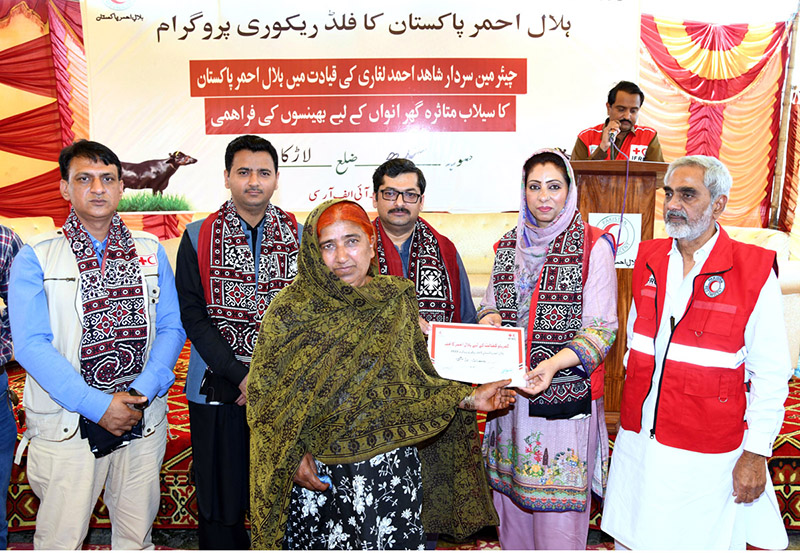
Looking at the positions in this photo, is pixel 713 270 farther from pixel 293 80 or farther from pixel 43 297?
pixel 293 80

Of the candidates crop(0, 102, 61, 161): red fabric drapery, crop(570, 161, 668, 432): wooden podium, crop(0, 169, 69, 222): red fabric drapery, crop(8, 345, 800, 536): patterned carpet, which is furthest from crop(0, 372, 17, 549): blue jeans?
crop(0, 102, 61, 161): red fabric drapery

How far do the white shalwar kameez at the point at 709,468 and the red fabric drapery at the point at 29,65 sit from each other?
287 inches

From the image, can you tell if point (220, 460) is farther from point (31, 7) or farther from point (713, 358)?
point (31, 7)

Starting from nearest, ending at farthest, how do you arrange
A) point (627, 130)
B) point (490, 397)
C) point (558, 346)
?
point (490, 397) < point (558, 346) < point (627, 130)

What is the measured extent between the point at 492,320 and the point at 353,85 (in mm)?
5204

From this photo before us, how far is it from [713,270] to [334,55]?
18.6 feet

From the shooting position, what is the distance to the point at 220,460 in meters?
2.09

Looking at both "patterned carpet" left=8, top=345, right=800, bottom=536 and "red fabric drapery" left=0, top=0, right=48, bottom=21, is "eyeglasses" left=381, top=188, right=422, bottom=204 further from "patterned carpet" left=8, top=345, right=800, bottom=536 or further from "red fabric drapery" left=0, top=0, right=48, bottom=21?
"red fabric drapery" left=0, top=0, right=48, bottom=21

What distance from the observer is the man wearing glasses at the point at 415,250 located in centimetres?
214

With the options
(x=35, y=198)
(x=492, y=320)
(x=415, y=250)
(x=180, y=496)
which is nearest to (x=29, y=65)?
(x=35, y=198)

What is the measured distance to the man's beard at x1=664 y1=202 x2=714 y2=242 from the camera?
181 cm

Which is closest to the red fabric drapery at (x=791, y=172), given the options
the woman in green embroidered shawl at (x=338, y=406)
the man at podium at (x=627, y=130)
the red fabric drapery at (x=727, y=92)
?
the red fabric drapery at (x=727, y=92)

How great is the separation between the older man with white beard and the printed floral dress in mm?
804

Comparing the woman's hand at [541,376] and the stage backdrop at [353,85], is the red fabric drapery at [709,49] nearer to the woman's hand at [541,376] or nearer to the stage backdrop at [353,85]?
the stage backdrop at [353,85]
